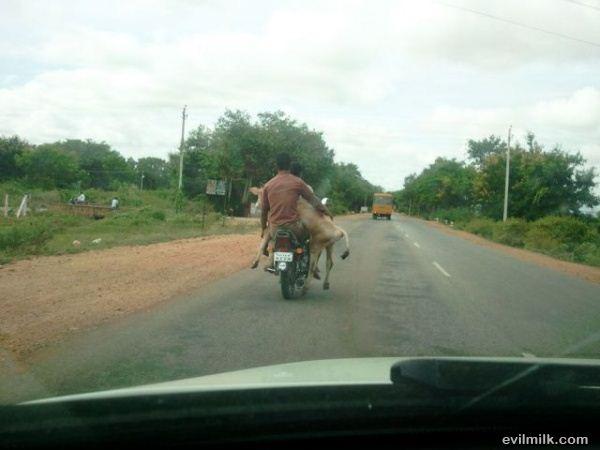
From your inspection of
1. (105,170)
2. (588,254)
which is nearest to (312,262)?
(588,254)

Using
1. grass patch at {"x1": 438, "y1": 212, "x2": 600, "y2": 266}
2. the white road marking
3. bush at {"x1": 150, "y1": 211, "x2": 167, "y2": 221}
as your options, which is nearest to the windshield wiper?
the white road marking

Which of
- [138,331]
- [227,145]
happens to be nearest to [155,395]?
[138,331]

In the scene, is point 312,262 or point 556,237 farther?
point 556,237

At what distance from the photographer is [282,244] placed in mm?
10047

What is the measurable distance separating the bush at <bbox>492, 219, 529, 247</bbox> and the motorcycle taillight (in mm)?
27404

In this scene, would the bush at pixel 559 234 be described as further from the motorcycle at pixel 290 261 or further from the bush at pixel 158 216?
the motorcycle at pixel 290 261

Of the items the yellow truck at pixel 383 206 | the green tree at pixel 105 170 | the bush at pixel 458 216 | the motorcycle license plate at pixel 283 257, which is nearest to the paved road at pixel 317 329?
the motorcycle license plate at pixel 283 257

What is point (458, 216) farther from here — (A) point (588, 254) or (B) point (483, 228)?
(A) point (588, 254)

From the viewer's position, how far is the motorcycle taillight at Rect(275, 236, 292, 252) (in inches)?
395

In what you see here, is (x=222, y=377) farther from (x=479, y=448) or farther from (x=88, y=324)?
(x=88, y=324)

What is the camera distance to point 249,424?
9.39 ft

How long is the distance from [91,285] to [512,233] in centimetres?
3010

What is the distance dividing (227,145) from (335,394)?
44.8m

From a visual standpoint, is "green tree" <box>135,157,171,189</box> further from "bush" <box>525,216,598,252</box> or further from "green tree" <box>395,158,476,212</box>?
"bush" <box>525,216,598,252</box>
